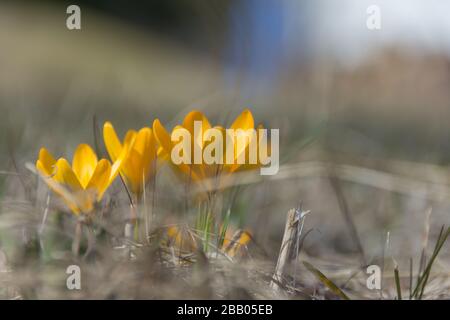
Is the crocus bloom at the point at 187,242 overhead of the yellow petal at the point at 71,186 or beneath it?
beneath

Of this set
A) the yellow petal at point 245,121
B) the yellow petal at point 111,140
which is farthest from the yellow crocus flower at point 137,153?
the yellow petal at point 245,121

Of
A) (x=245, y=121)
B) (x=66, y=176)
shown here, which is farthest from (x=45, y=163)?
(x=245, y=121)

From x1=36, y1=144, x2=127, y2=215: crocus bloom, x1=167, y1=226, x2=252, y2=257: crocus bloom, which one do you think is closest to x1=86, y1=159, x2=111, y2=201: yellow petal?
x1=36, y1=144, x2=127, y2=215: crocus bloom

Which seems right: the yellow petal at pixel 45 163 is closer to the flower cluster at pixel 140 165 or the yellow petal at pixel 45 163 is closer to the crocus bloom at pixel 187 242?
the flower cluster at pixel 140 165

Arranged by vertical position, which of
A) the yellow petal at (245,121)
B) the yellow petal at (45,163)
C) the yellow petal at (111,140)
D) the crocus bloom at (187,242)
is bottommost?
the crocus bloom at (187,242)

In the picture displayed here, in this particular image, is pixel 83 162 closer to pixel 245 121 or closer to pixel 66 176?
pixel 66 176

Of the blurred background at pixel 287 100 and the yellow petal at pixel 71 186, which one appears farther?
the blurred background at pixel 287 100

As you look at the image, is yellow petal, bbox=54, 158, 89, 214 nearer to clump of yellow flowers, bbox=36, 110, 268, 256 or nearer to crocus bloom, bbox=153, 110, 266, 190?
clump of yellow flowers, bbox=36, 110, 268, 256
